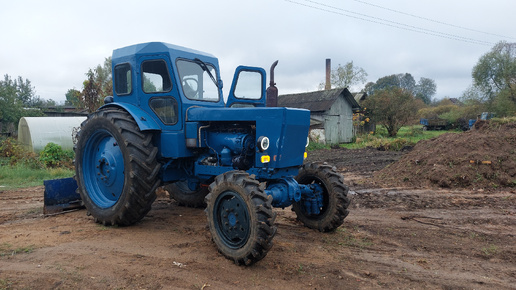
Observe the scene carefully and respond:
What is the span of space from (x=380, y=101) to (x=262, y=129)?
27.0 m

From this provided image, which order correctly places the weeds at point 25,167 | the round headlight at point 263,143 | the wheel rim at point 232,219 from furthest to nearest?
1. the weeds at point 25,167
2. the round headlight at point 263,143
3. the wheel rim at point 232,219

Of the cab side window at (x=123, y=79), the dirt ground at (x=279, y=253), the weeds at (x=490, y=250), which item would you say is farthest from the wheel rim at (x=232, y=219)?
the weeds at (x=490, y=250)

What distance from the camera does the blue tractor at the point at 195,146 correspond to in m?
4.71

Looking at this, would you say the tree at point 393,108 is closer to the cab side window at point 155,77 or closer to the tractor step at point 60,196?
the cab side window at point 155,77

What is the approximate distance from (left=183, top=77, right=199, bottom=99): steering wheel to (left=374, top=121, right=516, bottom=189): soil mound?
6.62 metres

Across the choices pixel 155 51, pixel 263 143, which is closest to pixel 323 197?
pixel 263 143

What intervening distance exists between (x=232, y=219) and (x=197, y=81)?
2.60m

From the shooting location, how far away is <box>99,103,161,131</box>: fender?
5.38 m

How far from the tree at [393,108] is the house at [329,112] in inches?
73.2

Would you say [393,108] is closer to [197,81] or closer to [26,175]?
[26,175]

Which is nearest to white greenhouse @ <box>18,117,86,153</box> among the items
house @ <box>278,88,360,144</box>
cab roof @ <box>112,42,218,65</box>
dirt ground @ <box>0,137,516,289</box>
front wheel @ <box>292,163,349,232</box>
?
dirt ground @ <box>0,137,516,289</box>

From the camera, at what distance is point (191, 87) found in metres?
5.83

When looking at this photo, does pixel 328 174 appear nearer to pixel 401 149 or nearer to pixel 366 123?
pixel 401 149

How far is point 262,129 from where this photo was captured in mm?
4793
